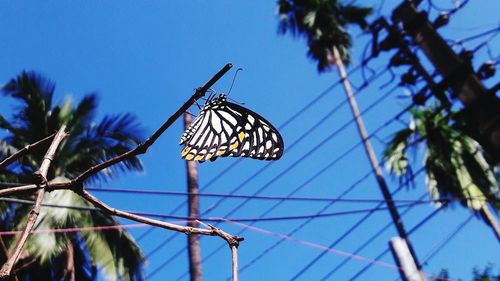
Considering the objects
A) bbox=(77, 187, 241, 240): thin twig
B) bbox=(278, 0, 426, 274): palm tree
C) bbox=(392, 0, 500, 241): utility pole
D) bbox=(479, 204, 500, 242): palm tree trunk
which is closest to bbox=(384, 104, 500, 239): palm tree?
bbox=(479, 204, 500, 242): palm tree trunk

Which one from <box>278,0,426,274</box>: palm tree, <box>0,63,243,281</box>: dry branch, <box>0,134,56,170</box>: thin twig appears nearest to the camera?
<box>0,63,243,281</box>: dry branch

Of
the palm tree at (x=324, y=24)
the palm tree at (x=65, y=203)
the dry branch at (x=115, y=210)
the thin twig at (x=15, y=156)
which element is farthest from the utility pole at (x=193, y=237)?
the palm tree at (x=324, y=24)

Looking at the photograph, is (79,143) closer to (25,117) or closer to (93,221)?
(25,117)

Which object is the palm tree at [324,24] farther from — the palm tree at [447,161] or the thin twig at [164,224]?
the thin twig at [164,224]

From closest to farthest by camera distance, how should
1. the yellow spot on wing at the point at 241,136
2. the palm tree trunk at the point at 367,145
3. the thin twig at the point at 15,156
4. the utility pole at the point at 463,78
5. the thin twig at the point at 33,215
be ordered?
the thin twig at the point at 33,215, the thin twig at the point at 15,156, the yellow spot on wing at the point at 241,136, the utility pole at the point at 463,78, the palm tree trunk at the point at 367,145

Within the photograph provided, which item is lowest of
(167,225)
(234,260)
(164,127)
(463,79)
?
(234,260)

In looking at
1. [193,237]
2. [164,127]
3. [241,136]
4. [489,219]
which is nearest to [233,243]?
[164,127]

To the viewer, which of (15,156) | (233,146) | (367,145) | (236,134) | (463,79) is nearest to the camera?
(15,156)

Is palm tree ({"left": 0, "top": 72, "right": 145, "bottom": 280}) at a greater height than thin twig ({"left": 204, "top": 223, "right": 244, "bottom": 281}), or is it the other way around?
palm tree ({"left": 0, "top": 72, "right": 145, "bottom": 280})

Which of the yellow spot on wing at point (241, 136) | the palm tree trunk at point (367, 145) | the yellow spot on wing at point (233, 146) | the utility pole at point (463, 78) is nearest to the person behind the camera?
the yellow spot on wing at point (233, 146)

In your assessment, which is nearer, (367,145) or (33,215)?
(33,215)

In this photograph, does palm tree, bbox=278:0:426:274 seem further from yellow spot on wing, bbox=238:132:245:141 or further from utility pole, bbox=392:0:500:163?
yellow spot on wing, bbox=238:132:245:141

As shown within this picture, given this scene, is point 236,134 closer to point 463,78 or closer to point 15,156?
point 15,156
